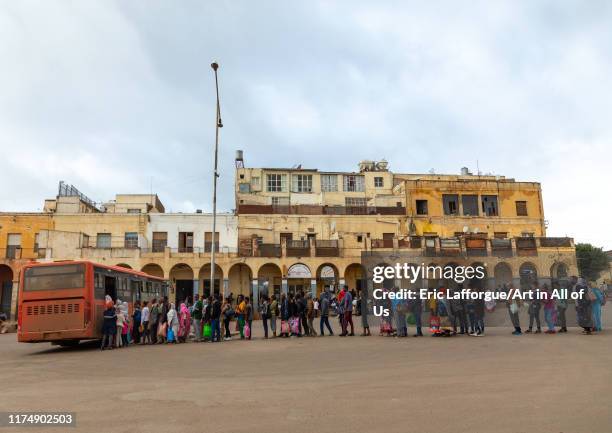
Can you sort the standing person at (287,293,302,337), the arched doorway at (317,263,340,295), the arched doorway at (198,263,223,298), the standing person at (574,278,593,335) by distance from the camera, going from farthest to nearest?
the arched doorway at (198,263,223,298) < the arched doorway at (317,263,340,295) < the standing person at (287,293,302,337) < the standing person at (574,278,593,335)

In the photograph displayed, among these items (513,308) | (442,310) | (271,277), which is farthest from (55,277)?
(271,277)

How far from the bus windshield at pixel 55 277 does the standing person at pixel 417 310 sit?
1049 cm

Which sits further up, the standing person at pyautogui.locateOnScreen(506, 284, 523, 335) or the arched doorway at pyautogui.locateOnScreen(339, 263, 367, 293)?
the arched doorway at pyautogui.locateOnScreen(339, 263, 367, 293)

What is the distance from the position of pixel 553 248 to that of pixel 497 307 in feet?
89.4

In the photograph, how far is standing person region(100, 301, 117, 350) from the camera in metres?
14.8

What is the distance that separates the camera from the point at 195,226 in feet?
142

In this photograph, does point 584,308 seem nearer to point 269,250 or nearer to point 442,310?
point 442,310

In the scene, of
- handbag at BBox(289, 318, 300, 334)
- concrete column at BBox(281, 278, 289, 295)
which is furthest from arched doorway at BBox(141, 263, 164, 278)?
handbag at BBox(289, 318, 300, 334)

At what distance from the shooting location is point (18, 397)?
24.2ft

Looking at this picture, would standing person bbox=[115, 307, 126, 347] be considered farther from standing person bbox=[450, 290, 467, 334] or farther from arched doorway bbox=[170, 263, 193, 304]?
arched doorway bbox=[170, 263, 193, 304]

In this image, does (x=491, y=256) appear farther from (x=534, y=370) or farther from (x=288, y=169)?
(x=534, y=370)

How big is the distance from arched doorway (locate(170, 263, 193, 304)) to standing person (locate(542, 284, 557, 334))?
31003 millimetres

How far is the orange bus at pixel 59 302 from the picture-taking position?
14.6 m

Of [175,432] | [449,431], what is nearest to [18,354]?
[175,432]
